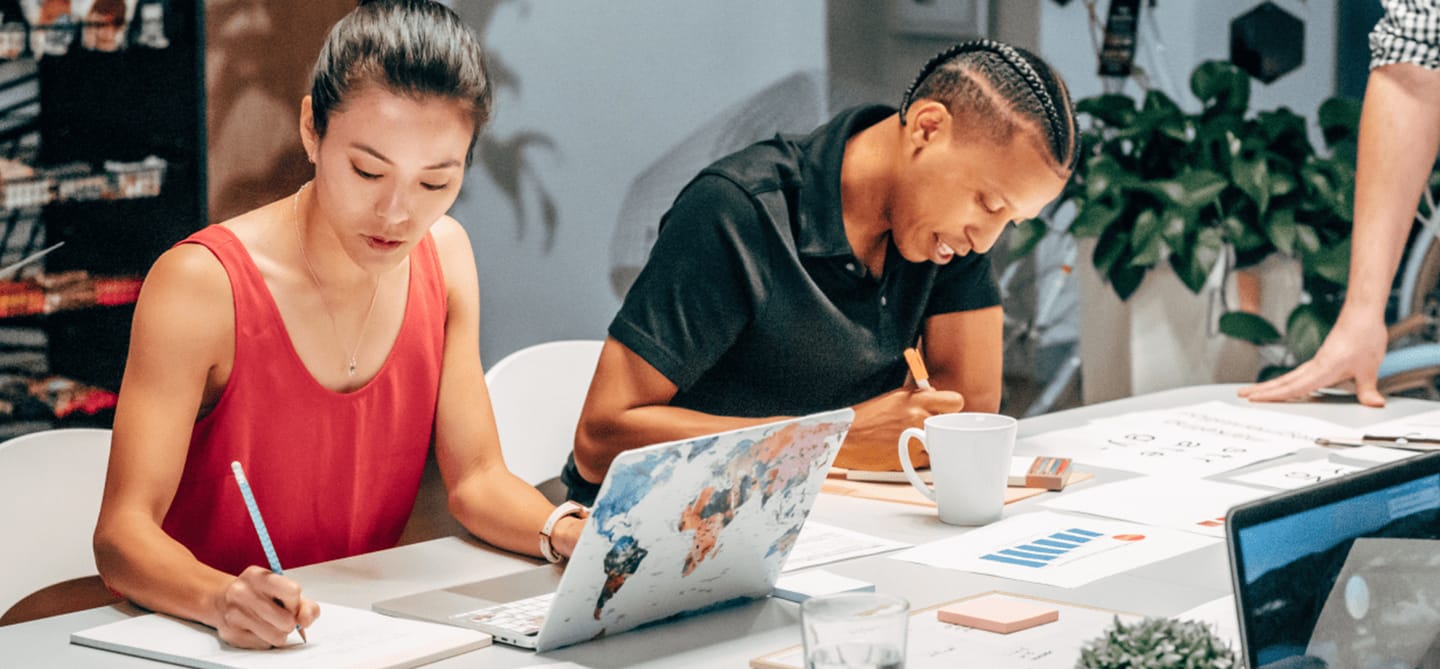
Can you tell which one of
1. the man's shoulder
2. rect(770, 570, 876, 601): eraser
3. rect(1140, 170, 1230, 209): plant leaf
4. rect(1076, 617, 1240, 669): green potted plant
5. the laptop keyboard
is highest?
the man's shoulder

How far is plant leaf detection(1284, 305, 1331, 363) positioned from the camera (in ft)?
8.50

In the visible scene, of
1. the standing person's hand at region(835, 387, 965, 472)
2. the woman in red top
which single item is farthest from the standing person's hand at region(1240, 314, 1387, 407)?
the woman in red top

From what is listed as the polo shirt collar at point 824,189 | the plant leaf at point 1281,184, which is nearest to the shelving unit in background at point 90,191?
the polo shirt collar at point 824,189

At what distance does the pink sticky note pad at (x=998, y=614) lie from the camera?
1.04 meters

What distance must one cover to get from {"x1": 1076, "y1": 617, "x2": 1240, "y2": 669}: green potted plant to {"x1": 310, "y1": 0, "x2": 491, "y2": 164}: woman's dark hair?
884 mm

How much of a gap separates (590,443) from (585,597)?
2.38 ft

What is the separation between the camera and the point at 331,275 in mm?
1492

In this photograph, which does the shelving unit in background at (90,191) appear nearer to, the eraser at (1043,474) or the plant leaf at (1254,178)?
the eraser at (1043,474)

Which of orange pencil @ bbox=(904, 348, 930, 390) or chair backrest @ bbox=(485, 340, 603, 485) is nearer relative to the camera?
orange pencil @ bbox=(904, 348, 930, 390)

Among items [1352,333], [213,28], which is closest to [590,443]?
[213,28]

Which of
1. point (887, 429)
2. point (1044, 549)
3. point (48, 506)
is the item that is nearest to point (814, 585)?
point (1044, 549)

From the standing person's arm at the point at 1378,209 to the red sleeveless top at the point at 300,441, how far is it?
1.30 metres

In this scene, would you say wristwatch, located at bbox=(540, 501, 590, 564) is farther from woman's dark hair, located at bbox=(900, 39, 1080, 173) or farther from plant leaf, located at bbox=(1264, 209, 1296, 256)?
plant leaf, located at bbox=(1264, 209, 1296, 256)

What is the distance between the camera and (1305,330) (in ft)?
8.52
